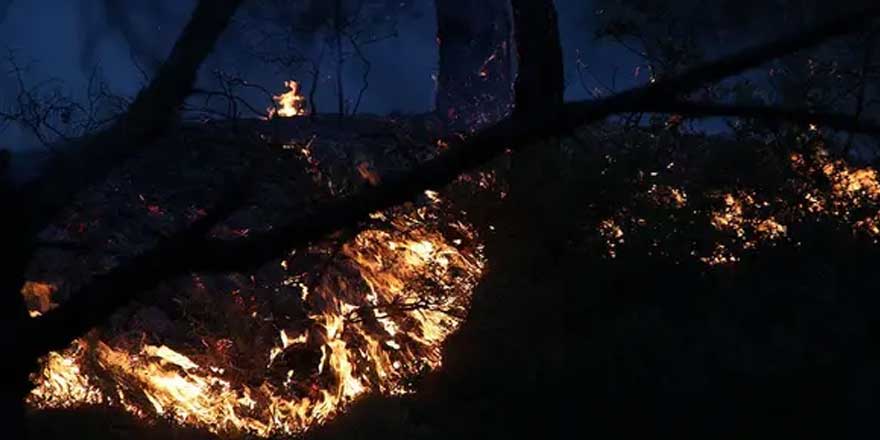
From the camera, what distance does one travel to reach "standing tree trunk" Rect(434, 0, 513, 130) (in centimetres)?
1398

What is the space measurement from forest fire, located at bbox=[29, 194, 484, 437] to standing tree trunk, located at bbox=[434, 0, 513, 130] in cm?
682

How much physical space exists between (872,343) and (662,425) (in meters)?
0.99

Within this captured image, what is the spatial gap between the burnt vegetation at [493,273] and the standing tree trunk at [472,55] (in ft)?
15.2

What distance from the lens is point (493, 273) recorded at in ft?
20.2

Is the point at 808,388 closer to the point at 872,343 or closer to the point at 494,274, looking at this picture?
the point at 872,343

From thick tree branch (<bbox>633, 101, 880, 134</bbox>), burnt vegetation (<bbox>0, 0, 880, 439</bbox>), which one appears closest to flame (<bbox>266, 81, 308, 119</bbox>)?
burnt vegetation (<bbox>0, 0, 880, 439</bbox>)

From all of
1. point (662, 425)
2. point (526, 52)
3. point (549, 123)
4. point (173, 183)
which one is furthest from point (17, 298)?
point (173, 183)

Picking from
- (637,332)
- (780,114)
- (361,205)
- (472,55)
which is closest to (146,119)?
(361,205)

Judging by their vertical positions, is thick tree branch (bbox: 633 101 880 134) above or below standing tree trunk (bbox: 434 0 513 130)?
below

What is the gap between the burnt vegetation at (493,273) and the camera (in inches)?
160

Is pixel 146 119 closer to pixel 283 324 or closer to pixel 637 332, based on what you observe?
pixel 637 332

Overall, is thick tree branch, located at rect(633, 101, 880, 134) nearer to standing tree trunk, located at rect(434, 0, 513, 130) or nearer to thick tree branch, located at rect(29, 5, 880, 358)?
thick tree branch, located at rect(29, 5, 880, 358)

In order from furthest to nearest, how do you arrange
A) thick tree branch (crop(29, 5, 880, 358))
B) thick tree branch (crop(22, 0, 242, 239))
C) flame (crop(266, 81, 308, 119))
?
flame (crop(266, 81, 308, 119)), thick tree branch (crop(22, 0, 242, 239)), thick tree branch (crop(29, 5, 880, 358))

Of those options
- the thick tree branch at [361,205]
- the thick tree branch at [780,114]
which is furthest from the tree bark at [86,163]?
the thick tree branch at [780,114]
